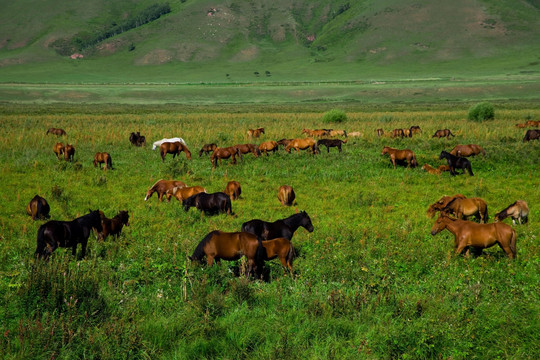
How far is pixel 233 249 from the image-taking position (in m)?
7.35

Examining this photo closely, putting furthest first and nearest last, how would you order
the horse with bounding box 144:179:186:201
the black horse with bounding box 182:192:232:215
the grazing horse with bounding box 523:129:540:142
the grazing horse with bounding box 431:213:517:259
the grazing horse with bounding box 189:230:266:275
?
the grazing horse with bounding box 523:129:540:142
the horse with bounding box 144:179:186:201
the black horse with bounding box 182:192:232:215
the grazing horse with bounding box 431:213:517:259
the grazing horse with bounding box 189:230:266:275

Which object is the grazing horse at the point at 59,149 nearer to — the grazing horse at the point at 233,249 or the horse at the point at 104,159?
the horse at the point at 104,159

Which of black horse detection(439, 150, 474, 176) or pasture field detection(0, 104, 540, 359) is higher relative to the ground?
pasture field detection(0, 104, 540, 359)

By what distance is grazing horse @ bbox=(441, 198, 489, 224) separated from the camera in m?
10.9

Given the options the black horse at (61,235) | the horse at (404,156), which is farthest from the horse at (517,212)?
the black horse at (61,235)

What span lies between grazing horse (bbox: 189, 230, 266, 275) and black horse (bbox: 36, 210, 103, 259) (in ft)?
8.77

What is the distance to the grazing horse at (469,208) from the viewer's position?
10.9 metres

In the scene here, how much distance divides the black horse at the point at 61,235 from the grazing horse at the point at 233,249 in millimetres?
2673

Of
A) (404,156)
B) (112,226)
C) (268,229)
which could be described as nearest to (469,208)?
(268,229)

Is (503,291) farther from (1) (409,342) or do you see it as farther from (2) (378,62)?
(2) (378,62)

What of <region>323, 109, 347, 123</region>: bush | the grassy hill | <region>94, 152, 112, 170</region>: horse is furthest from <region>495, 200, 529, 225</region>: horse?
the grassy hill

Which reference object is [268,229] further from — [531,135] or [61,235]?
[531,135]

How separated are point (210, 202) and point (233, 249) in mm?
4477

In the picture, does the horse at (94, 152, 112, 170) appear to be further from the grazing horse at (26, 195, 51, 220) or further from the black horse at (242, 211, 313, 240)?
the black horse at (242, 211, 313, 240)
